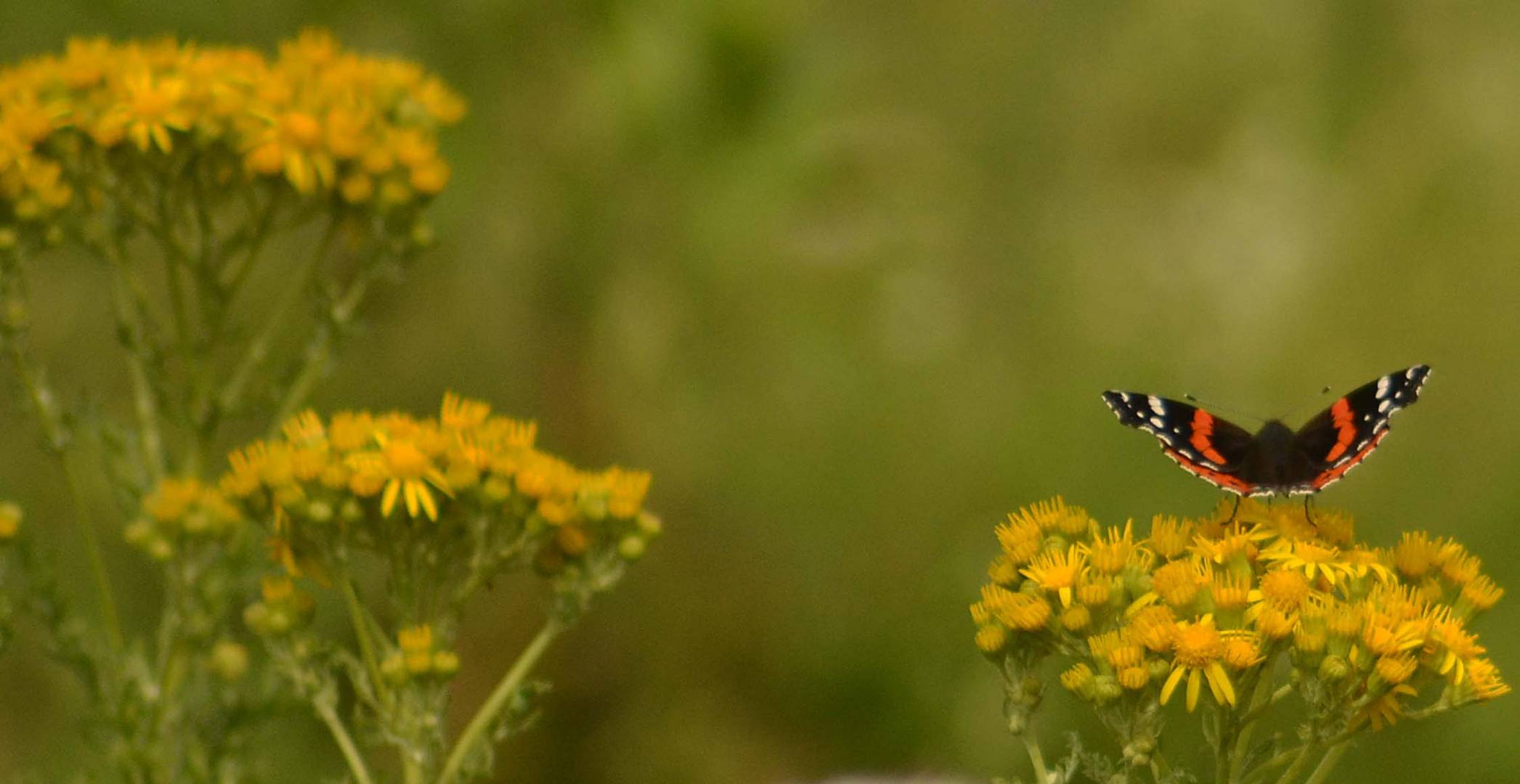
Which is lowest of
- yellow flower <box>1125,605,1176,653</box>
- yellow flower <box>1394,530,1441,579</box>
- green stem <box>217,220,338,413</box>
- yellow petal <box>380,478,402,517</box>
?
yellow flower <box>1125,605,1176,653</box>

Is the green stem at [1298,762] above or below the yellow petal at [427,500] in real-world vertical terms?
below

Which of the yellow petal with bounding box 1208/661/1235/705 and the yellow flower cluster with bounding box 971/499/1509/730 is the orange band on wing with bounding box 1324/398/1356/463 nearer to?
the yellow flower cluster with bounding box 971/499/1509/730

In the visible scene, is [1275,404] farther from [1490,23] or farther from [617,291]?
[617,291]

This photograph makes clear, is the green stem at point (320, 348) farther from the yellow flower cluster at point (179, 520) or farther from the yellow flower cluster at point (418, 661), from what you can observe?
the yellow flower cluster at point (418, 661)

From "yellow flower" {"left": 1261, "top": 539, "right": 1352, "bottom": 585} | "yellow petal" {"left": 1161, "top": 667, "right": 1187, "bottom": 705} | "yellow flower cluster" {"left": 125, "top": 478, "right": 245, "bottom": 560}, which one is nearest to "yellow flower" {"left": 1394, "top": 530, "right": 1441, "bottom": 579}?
"yellow flower" {"left": 1261, "top": 539, "right": 1352, "bottom": 585}

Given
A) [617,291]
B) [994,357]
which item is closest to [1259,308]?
[994,357]

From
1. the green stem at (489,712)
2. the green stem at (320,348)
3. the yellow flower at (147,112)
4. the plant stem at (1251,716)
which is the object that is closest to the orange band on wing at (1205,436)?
the plant stem at (1251,716)
